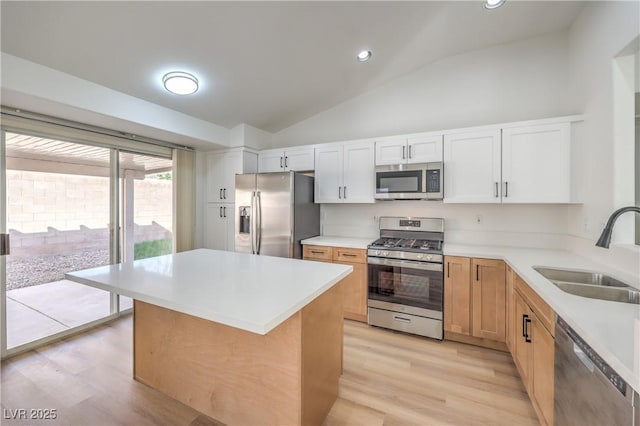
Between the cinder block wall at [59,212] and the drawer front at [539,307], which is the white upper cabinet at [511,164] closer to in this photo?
the drawer front at [539,307]

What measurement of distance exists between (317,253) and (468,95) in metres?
2.57

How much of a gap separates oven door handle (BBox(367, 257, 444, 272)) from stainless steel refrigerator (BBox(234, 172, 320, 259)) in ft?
3.14

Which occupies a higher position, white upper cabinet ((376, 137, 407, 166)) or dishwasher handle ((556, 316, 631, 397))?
white upper cabinet ((376, 137, 407, 166))

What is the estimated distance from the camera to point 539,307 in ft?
5.17

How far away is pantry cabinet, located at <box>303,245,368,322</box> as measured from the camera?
3.06 m

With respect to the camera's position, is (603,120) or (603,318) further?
(603,120)

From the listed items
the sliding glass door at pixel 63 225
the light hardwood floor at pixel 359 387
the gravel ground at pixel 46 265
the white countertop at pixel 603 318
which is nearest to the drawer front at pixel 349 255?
the light hardwood floor at pixel 359 387

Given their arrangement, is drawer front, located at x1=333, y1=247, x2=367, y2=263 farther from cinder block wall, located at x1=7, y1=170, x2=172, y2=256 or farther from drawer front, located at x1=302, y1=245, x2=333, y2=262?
cinder block wall, located at x1=7, y1=170, x2=172, y2=256

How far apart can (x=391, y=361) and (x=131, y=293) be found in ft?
6.84

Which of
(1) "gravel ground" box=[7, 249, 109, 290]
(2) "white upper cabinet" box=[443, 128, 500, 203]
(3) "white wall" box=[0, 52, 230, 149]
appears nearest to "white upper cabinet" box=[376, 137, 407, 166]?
(2) "white upper cabinet" box=[443, 128, 500, 203]

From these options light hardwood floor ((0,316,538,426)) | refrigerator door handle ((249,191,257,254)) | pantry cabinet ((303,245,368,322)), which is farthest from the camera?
refrigerator door handle ((249,191,257,254))

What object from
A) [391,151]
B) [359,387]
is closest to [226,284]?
[359,387]

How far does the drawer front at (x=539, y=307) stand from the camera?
1.41 meters

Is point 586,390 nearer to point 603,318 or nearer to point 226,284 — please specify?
point 603,318
